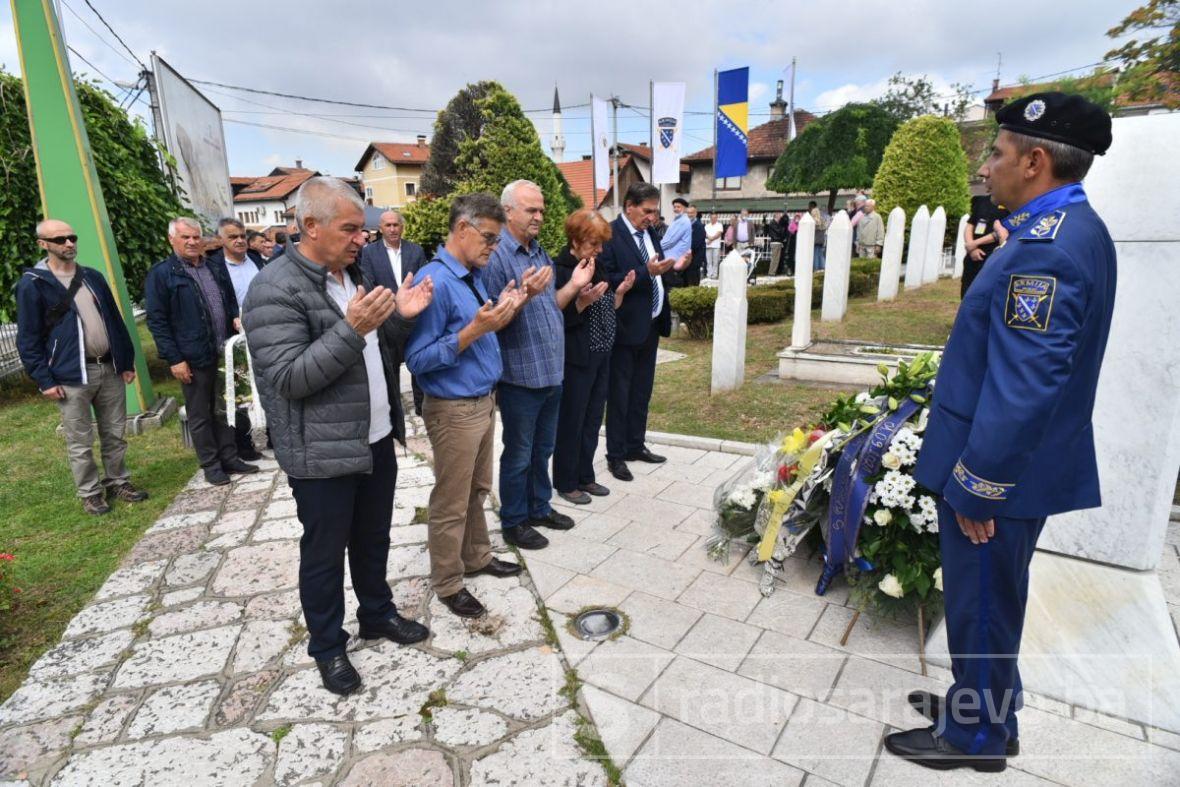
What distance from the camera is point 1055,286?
1811mm

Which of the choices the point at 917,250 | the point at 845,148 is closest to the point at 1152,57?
the point at 917,250

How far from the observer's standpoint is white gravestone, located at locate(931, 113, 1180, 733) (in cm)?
259

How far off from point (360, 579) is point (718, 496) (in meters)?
2.07

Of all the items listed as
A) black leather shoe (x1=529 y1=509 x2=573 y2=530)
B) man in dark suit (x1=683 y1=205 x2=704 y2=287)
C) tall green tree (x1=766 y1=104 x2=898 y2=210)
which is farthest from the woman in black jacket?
tall green tree (x1=766 y1=104 x2=898 y2=210)

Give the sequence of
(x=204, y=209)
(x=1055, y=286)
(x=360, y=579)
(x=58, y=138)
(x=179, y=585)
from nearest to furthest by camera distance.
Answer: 1. (x=1055, y=286)
2. (x=360, y=579)
3. (x=179, y=585)
4. (x=58, y=138)
5. (x=204, y=209)

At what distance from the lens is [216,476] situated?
17.6 ft

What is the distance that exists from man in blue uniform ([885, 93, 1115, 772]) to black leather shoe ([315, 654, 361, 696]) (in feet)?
7.01

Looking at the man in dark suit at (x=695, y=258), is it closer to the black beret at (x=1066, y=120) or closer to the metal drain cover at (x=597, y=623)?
the metal drain cover at (x=597, y=623)

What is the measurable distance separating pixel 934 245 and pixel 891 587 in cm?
1275

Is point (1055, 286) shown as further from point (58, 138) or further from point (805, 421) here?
point (58, 138)

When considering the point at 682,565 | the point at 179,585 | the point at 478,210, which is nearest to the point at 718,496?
the point at 682,565

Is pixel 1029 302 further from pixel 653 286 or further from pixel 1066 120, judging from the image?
pixel 653 286

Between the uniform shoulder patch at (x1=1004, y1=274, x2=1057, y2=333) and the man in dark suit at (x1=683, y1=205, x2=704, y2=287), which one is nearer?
the uniform shoulder patch at (x1=1004, y1=274, x2=1057, y2=333)

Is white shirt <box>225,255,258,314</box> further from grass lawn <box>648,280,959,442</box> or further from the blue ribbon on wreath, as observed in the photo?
the blue ribbon on wreath
